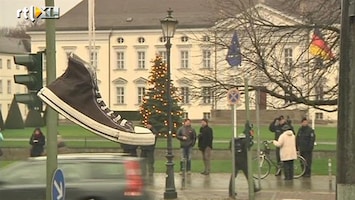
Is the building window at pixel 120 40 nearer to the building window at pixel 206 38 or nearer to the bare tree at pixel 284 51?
the building window at pixel 206 38

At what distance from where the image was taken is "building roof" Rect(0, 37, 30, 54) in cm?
998

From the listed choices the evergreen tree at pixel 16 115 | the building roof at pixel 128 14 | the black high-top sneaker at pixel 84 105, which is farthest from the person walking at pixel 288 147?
the building roof at pixel 128 14

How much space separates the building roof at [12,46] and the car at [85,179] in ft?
8.61

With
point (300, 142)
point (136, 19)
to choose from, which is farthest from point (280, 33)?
point (136, 19)

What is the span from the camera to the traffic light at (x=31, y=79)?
734cm

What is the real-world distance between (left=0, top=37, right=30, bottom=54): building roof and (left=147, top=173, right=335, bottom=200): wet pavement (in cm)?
588

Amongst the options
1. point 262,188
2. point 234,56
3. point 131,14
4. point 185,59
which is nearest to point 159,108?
point 234,56

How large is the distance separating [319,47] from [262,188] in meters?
5.65

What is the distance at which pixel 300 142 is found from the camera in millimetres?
21547

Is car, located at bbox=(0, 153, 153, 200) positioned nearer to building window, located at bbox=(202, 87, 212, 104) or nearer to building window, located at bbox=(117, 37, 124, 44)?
building window, located at bbox=(202, 87, 212, 104)

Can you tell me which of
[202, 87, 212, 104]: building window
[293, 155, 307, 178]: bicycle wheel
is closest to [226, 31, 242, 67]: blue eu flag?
[293, 155, 307, 178]: bicycle wheel

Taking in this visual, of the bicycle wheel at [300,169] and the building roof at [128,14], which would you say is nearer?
the bicycle wheel at [300,169]

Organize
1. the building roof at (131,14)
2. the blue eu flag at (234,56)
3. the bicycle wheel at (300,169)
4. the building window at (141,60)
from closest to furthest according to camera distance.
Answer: the blue eu flag at (234,56) < the bicycle wheel at (300,169) < the building roof at (131,14) < the building window at (141,60)

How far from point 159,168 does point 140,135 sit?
18399mm
